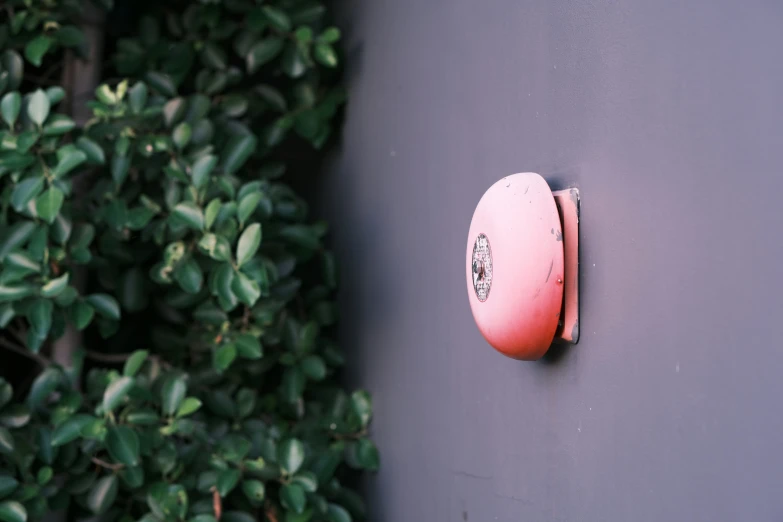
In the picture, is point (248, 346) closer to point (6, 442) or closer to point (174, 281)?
point (174, 281)

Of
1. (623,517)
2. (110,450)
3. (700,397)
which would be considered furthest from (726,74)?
(110,450)

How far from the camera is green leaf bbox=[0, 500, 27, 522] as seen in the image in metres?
1.45

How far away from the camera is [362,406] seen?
1.83 m

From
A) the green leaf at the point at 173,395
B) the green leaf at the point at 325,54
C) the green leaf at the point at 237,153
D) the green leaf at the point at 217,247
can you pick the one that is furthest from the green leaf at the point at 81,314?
the green leaf at the point at 325,54

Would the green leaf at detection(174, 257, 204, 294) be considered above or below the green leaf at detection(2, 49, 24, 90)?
below

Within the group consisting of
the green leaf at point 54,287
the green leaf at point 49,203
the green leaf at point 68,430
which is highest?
the green leaf at point 49,203

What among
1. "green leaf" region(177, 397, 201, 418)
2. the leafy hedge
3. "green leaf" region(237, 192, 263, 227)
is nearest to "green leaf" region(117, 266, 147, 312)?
the leafy hedge

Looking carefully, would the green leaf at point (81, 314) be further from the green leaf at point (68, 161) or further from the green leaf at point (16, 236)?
the green leaf at point (68, 161)

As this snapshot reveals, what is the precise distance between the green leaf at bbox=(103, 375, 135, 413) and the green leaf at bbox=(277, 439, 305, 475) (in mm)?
354

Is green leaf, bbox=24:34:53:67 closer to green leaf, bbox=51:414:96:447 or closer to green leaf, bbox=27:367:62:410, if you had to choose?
green leaf, bbox=27:367:62:410

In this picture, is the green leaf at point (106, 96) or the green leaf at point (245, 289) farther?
the green leaf at point (106, 96)

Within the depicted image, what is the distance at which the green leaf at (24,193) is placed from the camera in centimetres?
153

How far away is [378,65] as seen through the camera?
1.81 m

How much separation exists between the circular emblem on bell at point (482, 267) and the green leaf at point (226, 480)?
82 centimetres
